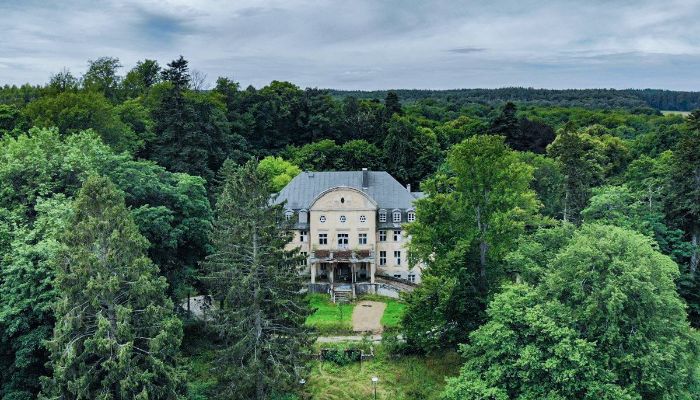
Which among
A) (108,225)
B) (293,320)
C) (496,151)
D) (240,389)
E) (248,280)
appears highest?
(496,151)

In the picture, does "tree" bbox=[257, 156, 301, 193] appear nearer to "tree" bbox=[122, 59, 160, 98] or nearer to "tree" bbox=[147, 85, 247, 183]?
"tree" bbox=[147, 85, 247, 183]

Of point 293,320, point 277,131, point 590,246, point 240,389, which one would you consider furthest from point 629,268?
point 277,131

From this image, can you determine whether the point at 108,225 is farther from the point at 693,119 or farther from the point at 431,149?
the point at 431,149

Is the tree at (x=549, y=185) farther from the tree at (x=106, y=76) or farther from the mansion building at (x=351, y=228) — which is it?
the tree at (x=106, y=76)

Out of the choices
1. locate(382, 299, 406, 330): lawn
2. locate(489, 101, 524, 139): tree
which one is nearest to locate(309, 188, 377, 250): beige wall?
locate(382, 299, 406, 330): lawn

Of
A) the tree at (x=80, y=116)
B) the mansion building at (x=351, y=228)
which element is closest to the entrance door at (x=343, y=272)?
the mansion building at (x=351, y=228)

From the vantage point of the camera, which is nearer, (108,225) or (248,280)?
(108,225)
